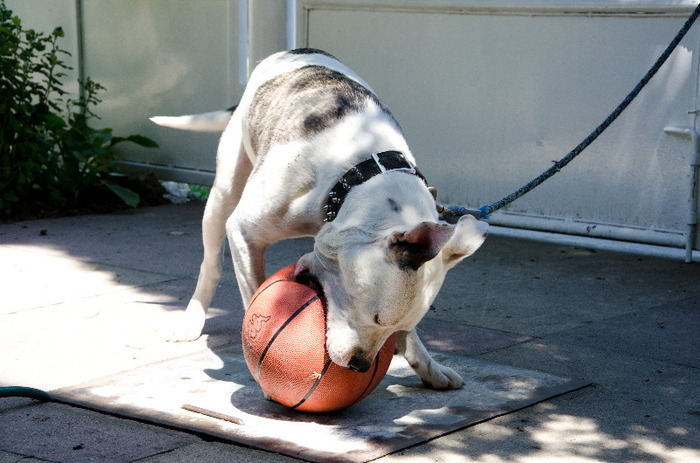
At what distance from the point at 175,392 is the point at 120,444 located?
0.67 m

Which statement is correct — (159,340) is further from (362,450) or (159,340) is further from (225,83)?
(225,83)

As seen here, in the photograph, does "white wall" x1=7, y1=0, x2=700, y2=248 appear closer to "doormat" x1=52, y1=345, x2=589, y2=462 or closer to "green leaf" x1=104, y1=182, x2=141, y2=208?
"green leaf" x1=104, y1=182, x2=141, y2=208

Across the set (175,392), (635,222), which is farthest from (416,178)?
(635,222)

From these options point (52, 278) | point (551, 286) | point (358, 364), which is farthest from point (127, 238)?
point (358, 364)

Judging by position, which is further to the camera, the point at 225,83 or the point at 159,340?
the point at 225,83

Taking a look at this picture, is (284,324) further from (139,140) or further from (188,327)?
(139,140)

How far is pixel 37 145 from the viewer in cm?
950

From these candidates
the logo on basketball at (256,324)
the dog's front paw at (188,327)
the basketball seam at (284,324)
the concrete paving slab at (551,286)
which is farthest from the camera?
the concrete paving slab at (551,286)

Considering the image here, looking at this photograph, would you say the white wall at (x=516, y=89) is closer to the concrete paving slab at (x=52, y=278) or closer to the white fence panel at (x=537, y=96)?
the white fence panel at (x=537, y=96)

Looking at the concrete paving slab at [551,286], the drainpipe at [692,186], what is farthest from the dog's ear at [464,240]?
Result: the drainpipe at [692,186]

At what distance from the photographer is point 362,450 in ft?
12.7

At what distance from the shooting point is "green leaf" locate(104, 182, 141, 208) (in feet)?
32.5

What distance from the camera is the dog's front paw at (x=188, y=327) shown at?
564cm

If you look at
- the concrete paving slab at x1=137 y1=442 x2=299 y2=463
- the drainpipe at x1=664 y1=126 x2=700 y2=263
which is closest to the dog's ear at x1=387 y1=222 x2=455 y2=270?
the concrete paving slab at x1=137 y1=442 x2=299 y2=463
